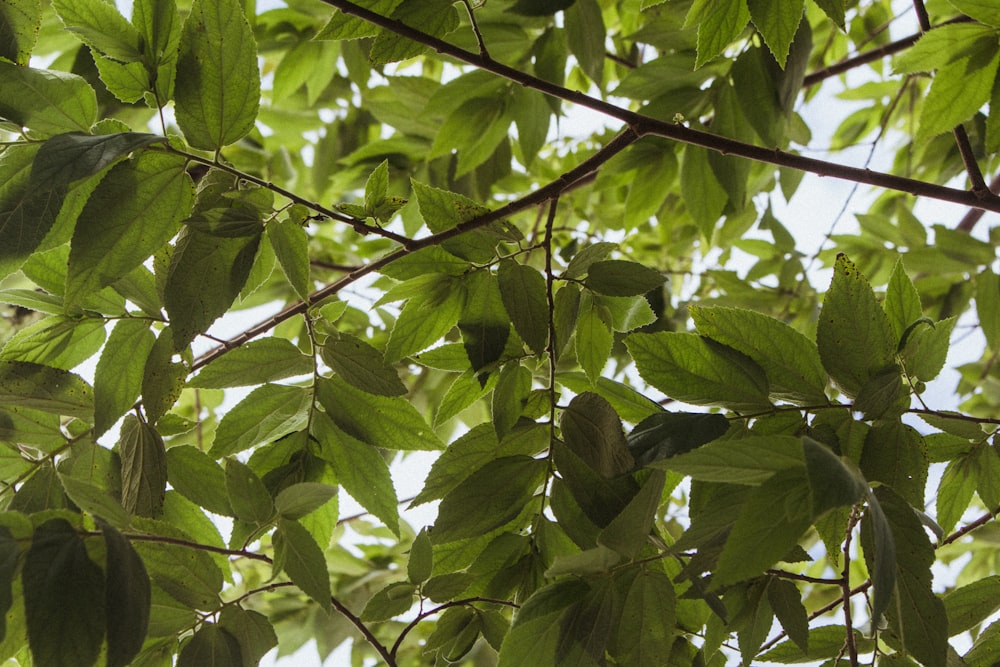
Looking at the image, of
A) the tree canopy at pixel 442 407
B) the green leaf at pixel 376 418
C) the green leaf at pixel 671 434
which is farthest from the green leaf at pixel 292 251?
the green leaf at pixel 671 434

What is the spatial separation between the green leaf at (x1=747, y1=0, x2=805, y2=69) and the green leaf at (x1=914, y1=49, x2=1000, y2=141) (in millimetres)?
123

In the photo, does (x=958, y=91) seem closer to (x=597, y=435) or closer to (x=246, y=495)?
(x=597, y=435)

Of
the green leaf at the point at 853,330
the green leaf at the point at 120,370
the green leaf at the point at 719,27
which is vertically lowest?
the green leaf at the point at 120,370

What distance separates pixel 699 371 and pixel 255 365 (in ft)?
0.99

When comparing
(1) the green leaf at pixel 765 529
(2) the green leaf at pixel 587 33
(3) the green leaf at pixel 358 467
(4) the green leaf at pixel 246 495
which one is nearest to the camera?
(1) the green leaf at pixel 765 529

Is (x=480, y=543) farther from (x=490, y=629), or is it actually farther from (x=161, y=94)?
(x=161, y=94)

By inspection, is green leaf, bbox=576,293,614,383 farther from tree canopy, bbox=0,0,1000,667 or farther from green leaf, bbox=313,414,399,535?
green leaf, bbox=313,414,399,535

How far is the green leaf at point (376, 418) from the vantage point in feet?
1.92

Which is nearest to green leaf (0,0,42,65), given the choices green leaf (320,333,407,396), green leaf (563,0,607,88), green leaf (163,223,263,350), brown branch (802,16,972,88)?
green leaf (163,223,263,350)

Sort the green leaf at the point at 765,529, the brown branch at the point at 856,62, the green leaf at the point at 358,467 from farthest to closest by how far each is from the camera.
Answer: the brown branch at the point at 856,62
the green leaf at the point at 358,467
the green leaf at the point at 765,529

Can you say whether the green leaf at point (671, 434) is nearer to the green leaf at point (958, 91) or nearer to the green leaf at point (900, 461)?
the green leaf at point (900, 461)

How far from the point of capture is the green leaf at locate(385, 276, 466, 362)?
0.57 meters

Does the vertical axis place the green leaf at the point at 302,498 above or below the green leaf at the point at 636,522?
below

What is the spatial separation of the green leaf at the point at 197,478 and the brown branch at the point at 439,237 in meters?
0.06
